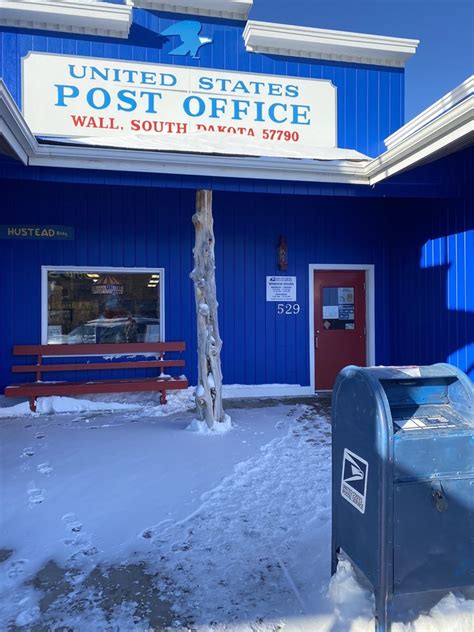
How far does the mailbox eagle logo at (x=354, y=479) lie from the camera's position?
7.70 feet

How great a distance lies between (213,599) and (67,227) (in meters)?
5.71

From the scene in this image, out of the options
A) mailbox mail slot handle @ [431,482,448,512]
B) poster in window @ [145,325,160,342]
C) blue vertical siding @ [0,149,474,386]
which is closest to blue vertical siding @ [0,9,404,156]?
blue vertical siding @ [0,149,474,386]

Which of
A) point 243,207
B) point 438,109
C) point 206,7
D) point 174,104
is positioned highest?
point 206,7

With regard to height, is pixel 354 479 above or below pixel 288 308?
below

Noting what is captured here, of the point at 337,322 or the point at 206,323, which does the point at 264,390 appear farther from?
the point at 206,323

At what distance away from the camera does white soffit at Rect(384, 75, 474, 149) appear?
5496 millimetres

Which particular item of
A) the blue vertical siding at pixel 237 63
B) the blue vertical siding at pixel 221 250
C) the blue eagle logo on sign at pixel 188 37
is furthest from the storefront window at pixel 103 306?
the blue eagle logo on sign at pixel 188 37

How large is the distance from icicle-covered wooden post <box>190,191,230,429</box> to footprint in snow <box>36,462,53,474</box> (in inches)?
68.4

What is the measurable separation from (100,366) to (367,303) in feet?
14.2

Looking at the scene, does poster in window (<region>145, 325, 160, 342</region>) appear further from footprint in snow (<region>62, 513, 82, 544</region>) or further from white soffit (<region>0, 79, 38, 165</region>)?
footprint in snow (<region>62, 513, 82, 544</region>)

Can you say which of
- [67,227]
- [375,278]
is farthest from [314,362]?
[67,227]

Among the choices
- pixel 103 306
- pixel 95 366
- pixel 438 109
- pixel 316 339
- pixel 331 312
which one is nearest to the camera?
pixel 438 109

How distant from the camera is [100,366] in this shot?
23.2 ft

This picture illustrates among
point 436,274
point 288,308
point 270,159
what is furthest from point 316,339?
point 270,159
